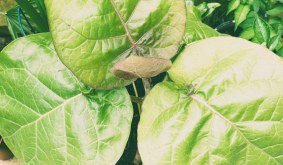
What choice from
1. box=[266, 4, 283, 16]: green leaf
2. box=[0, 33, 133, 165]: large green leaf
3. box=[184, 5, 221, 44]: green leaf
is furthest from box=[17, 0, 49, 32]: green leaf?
box=[266, 4, 283, 16]: green leaf

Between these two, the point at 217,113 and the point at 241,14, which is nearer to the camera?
the point at 217,113

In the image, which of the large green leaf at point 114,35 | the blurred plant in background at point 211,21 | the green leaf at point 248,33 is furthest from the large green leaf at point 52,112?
the green leaf at point 248,33

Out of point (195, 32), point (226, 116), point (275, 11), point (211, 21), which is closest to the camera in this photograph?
point (226, 116)

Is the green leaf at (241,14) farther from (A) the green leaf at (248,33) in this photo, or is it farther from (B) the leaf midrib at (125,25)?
(B) the leaf midrib at (125,25)

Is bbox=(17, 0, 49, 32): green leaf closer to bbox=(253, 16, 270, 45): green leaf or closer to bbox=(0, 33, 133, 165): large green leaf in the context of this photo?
bbox=(0, 33, 133, 165): large green leaf

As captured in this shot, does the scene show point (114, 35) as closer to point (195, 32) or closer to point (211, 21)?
point (195, 32)

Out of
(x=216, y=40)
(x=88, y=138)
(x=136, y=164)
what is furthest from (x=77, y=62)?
(x=136, y=164)

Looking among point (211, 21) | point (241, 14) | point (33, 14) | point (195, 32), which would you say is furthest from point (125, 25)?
point (211, 21)
